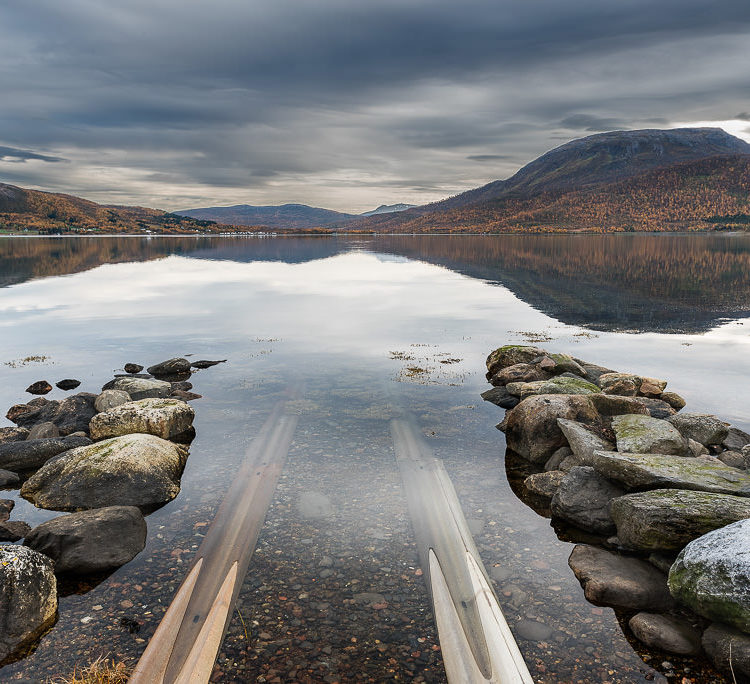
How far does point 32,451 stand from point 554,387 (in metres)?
18.1

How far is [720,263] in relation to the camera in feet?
341

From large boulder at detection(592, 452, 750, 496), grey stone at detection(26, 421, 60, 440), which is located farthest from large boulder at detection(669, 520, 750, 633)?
grey stone at detection(26, 421, 60, 440)

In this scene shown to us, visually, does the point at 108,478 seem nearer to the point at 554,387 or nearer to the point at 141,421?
the point at 141,421

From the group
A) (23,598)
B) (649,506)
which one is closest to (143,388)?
(23,598)

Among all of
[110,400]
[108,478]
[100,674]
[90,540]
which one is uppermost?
[110,400]

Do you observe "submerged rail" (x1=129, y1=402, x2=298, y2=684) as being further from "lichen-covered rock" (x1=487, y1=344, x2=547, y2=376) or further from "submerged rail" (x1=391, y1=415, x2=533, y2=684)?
"lichen-covered rock" (x1=487, y1=344, x2=547, y2=376)

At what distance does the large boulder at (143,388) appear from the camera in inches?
886

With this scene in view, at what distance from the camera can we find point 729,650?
8.67 m

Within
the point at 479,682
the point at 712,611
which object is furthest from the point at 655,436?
the point at 479,682

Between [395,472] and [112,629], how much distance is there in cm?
828

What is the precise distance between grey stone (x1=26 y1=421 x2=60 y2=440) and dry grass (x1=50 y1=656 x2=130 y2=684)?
11.6m

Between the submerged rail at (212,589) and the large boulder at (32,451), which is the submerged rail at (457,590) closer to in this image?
the submerged rail at (212,589)

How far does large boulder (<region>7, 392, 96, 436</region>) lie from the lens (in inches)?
764

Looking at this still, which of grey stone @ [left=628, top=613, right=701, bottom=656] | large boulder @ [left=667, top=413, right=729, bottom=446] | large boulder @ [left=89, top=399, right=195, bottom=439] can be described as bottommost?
grey stone @ [left=628, top=613, right=701, bottom=656]
